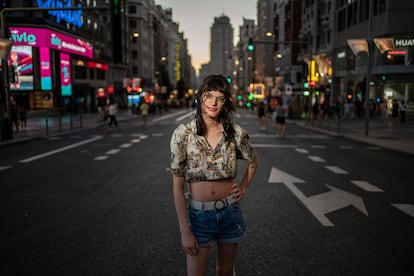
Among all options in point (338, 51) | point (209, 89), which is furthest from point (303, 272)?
point (338, 51)

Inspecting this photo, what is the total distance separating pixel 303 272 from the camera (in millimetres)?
4195

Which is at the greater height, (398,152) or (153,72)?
(153,72)

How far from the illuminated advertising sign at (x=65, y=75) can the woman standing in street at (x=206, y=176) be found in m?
46.2

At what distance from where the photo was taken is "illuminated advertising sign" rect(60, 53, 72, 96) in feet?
150

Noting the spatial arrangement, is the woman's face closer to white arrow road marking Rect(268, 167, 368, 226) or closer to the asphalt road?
the asphalt road

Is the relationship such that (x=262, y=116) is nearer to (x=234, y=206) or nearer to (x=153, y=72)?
(x=234, y=206)

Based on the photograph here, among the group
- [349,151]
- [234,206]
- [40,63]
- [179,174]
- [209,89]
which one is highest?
[40,63]

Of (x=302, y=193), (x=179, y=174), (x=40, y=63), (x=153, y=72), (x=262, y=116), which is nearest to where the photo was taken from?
(x=179, y=174)

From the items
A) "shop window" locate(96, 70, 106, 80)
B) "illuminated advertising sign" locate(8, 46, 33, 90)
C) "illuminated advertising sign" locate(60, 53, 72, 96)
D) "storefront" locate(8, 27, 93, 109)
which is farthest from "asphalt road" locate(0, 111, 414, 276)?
"shop window" locate(96, 70, 106, 80)

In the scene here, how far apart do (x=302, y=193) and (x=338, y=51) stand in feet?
138

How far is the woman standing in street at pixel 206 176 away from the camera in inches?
112

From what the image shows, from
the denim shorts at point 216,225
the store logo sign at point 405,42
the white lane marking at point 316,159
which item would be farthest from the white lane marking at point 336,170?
the store logo sign at point 405,42

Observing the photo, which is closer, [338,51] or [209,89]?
[209,89]

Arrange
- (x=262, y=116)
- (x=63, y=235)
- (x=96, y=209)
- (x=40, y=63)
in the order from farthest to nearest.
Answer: (x=40, y=63) → (x=262, y=116) → (x=96, y=209) → (x=63, y=235)
